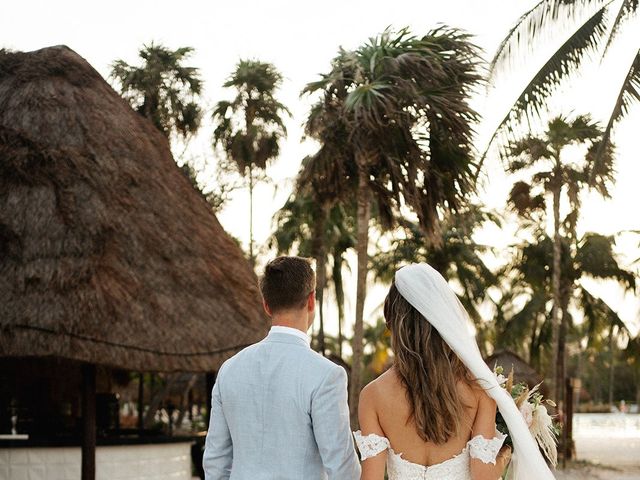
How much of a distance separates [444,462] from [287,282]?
0.94 meters

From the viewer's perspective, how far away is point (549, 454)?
16.7 feet

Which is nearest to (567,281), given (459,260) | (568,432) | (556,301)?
(556,301)

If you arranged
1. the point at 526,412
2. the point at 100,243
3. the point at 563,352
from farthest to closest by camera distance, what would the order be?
the point at 563,352 < the point at 100,243 < the point at 526,412

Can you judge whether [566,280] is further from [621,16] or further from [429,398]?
[429,398]

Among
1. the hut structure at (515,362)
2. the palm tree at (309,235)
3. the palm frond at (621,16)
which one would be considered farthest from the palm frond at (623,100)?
the palm tree at (309,235)

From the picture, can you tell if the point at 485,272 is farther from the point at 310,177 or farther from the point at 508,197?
the point at 310,177

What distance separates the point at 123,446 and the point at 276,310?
955 centimetres

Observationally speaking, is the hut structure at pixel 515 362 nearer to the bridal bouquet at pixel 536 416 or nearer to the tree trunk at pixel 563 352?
the tree trunk at pixel 563 352

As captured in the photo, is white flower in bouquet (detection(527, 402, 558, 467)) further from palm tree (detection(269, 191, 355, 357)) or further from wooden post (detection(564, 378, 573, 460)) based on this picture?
palm tree (detection(269, 191, 355, 357))

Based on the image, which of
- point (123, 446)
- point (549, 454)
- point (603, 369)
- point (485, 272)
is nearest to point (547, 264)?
point (485, 272)

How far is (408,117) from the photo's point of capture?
21.7 m

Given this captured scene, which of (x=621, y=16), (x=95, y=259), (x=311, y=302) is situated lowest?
(x=311, y=302)

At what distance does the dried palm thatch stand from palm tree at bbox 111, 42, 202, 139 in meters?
12.3

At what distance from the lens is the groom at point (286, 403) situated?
4270 millimetres
